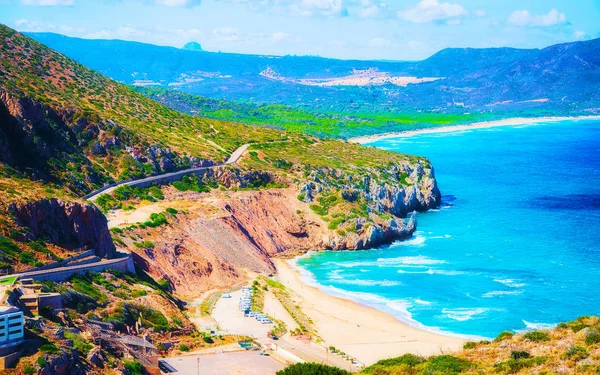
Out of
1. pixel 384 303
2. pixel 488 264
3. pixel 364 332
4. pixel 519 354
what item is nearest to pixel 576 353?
pixel 519 354

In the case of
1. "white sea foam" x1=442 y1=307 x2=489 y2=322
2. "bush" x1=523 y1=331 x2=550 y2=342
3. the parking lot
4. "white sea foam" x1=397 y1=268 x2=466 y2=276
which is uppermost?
"bush" x1=523 y1=331 x2=550 y2=342

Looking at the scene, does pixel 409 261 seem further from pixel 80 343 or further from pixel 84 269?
pixel 80 343

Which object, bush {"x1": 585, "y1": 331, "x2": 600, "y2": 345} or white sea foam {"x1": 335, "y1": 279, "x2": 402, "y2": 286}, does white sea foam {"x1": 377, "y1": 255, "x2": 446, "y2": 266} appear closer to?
white sea foam {"x1": 335, "y1": 279, "x2": 402, "y2": 286}

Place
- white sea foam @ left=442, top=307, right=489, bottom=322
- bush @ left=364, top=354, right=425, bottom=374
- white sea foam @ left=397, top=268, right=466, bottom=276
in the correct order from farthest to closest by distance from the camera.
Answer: white sea foam @ left=397, top=268, right=466, bottom=276 < white sea foam @ left=442, top=307, right=489, bottom=322 < bush @ left=364, top=354, right=425, bottom=374

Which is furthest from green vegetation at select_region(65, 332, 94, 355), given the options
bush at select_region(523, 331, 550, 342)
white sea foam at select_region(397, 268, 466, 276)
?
white sea foam at select_region(397, 268, 466, 276)

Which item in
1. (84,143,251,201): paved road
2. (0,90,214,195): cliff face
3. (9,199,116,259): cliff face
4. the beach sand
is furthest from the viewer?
(84,143,251,201): paved road
